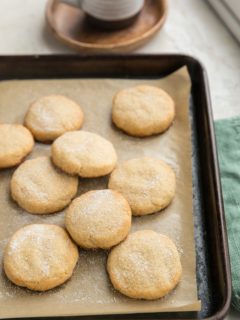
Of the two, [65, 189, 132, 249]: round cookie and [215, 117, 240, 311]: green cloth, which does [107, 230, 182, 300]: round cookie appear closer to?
[65, 189, 132, 249]: round cookie

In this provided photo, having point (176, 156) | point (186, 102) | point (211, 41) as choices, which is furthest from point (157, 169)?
point (211, 41)

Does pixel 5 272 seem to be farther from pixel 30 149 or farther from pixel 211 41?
pixel 211 41

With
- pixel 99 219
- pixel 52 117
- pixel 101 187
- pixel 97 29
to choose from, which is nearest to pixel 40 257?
pixel 99 219

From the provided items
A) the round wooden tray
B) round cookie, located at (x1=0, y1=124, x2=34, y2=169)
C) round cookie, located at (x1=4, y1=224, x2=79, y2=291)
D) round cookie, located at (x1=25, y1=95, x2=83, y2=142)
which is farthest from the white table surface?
round cookie, located at (x1=4, y1=224, x2=79, y2=291)

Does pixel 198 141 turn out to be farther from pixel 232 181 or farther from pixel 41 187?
pixel 41 187

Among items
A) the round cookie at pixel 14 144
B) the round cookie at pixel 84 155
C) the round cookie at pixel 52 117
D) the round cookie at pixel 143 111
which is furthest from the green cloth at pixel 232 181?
the round cookie at pixel 14 144
